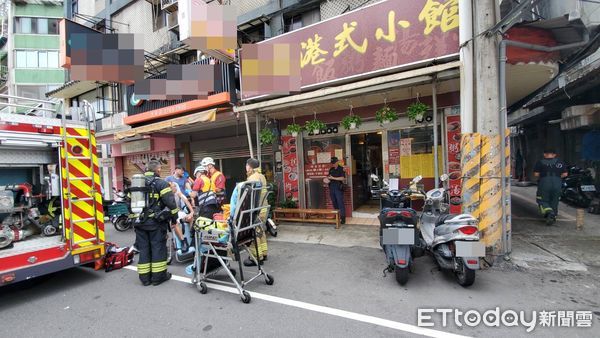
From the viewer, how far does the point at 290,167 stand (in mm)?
8516

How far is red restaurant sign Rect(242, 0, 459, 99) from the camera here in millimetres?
5023

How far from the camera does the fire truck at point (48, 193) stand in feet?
12.4

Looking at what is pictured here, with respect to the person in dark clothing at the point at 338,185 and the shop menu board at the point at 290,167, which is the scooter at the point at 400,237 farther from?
the shop menu board at the point at 290,167

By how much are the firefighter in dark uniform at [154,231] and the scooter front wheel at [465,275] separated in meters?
3.98

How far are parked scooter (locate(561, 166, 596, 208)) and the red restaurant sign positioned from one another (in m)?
6.12

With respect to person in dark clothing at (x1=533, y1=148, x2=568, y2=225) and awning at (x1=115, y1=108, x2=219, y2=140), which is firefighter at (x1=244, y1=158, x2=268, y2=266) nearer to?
awning at (x1=115, y1=108, x2=219, y2=140)

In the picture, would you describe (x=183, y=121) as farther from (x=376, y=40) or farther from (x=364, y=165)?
(x=364, y=165)

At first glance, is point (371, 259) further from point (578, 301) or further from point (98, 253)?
point (98, 253)

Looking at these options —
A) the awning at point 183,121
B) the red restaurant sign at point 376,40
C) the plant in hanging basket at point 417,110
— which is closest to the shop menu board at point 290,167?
the red restaurant sign at point 376,40

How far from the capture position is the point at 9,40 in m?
22.1


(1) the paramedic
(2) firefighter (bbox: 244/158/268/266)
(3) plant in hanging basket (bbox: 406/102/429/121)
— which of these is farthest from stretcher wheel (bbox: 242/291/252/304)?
(3) plant in hanging basket (bbox: 406/102/429/121)

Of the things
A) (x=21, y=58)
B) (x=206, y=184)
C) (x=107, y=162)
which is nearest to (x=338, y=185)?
(x=206, y=184)

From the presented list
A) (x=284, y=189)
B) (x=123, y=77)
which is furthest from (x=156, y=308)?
(x=123, y=77)

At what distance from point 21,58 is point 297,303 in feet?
98.0
